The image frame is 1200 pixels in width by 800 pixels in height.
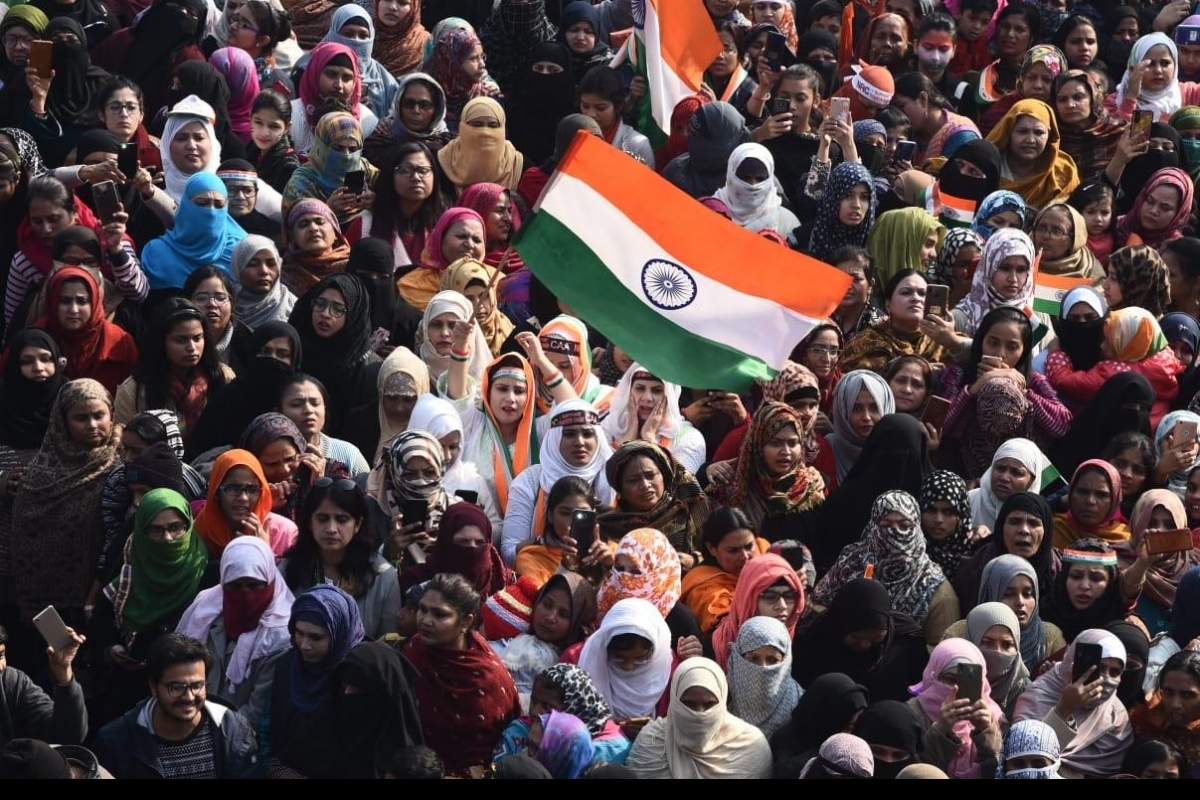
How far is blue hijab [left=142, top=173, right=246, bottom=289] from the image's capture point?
1227 cm

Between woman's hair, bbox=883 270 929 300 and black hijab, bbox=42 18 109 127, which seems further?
black hijab, bbox=42 18 109 127

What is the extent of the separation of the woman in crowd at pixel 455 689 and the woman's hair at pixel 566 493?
88 centimetres

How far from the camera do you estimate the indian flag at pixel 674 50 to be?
1376 centimetres

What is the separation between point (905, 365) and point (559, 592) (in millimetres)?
2314

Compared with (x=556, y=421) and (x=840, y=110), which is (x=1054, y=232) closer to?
(x=840, y=110)

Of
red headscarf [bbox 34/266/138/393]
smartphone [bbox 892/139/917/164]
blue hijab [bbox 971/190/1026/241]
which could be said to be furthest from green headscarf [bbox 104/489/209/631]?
smartphone [bbox 892/139/917/164]

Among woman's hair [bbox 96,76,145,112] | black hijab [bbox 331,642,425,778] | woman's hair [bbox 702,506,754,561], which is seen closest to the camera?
black hijab [bbox 331,642,425,778]

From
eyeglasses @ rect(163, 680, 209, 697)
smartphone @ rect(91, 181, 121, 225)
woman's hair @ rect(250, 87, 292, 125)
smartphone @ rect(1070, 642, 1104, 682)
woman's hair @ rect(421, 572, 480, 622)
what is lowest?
eyeglasses @ rect(163, 680, 209, 697)

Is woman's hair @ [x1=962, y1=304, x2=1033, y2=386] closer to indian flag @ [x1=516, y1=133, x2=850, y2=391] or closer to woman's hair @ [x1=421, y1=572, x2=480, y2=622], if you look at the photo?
indian flag @ [x1=516, y1=133, x2=850, y2=391]

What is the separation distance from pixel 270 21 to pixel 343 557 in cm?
428

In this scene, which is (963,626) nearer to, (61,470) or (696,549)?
(696,549)

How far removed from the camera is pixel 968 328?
506 inches

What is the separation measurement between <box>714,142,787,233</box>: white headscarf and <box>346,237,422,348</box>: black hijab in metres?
1.67

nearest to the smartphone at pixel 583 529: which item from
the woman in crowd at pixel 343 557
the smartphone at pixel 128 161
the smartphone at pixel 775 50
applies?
the woman in crowd at pixel 343 557
